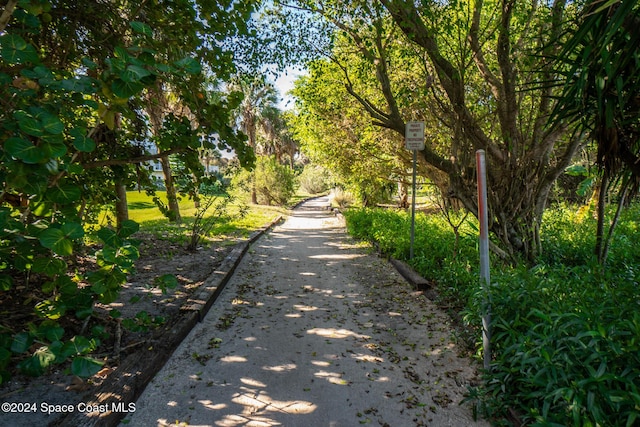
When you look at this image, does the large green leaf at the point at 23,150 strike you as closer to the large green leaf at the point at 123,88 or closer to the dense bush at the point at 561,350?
the large green leaf at the point at 123,88

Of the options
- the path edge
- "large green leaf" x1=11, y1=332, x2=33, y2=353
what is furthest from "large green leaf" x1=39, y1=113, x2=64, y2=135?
the path edge

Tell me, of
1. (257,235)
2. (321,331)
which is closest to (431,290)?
(321,331)

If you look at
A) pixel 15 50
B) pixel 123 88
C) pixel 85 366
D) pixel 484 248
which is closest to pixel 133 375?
pixel 85 366

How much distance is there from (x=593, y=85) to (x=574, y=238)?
4.57 metres

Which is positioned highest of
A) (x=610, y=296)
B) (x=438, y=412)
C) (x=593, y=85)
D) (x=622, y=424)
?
(x=593, y=85)

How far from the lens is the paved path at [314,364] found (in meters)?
2.63

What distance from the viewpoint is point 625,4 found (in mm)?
2158

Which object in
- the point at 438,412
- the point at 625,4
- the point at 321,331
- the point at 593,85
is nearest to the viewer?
the point at 625,4

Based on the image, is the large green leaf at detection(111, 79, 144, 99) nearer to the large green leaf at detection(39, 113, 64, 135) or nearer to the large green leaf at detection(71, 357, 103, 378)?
the large green leaf at detection(39, 113, 64, 135)

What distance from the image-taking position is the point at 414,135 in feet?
20.5

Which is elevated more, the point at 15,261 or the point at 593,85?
the point at 593,85

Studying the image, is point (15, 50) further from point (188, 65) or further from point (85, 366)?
point (85, 366)

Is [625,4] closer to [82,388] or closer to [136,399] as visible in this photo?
[136,399]

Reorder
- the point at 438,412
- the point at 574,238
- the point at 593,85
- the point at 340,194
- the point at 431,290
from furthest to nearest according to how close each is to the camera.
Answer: the point at 340,194 < the point at 574,238 < the point at 431,290 < the point at 593,85 < the point at 438,412
